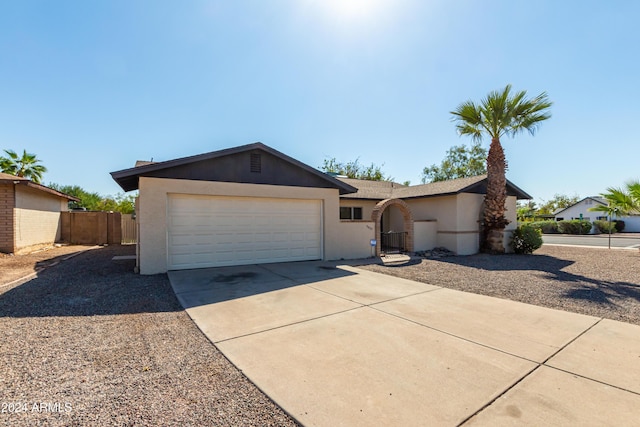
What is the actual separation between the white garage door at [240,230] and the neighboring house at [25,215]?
9044 millimetres

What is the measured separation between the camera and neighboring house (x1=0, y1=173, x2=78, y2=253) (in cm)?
1223

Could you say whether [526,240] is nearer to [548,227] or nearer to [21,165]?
[548,227]

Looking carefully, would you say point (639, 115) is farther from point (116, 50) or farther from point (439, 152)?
point (439, 152)

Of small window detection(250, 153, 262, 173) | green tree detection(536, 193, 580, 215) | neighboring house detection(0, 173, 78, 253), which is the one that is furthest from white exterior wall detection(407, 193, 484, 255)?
green tree detection(536, 193, 580, 215)

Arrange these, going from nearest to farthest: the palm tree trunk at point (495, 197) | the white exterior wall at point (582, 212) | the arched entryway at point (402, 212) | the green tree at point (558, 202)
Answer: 1. the arched entryway at point (402, 212)
2. the palm tree trunk at point (495, 197)
3. the white exterior wall at point (582, 212)
4. the green tree at point (558, 202)

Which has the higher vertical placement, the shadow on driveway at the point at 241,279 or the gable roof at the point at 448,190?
the gable roof at the point at 448,190

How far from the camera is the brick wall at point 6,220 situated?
1220 centimetres

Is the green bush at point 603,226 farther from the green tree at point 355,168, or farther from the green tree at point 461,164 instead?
the green tree at point 355,168

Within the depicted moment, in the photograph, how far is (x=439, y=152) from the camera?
39906 millimetres

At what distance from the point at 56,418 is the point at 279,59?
11405mm

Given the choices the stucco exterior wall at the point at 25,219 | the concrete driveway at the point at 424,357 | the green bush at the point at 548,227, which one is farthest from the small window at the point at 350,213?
the green bush at the point at 548,227

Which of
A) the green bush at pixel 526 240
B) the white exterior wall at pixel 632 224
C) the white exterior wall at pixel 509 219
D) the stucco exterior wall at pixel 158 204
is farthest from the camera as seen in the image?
the white exterior wall at pixel 632 224

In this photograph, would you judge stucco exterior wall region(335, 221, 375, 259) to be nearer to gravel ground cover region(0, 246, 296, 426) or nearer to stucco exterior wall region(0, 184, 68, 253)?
gravel ground cover region(0, 246, 296, 426)

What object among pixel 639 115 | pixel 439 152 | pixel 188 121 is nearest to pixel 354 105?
pixel 188 121
